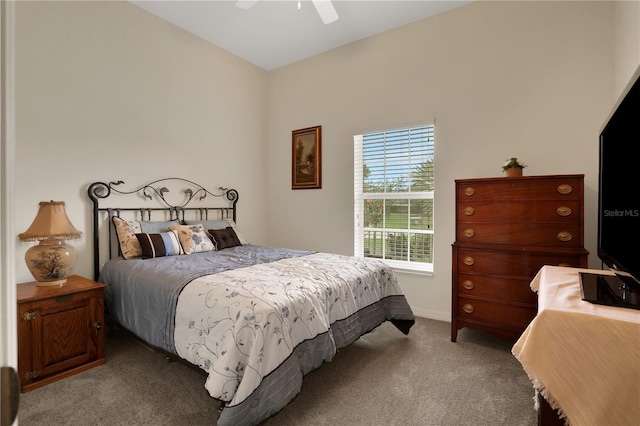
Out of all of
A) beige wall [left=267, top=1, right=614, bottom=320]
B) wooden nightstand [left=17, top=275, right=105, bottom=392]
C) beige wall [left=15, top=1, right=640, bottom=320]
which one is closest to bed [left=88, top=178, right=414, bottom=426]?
wooden nightstand [left=17, top=275, right=105, bottom=392]

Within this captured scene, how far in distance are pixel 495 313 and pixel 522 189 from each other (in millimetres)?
985

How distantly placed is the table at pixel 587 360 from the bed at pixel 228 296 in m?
1.05

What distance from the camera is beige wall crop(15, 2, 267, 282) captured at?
7.95ft

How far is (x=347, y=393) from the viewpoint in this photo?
74.8 inches

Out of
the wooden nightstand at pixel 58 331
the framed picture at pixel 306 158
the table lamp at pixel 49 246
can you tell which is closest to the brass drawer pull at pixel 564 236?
the framed picture at pixel 306 158

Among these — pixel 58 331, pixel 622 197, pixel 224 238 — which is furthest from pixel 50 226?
pixel 622 197

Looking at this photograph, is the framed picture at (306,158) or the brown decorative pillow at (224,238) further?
the framed picture at (306,158)

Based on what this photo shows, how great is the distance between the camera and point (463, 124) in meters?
3.03

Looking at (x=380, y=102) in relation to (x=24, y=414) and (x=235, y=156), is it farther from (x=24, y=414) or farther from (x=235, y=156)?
(x=24, y=414)

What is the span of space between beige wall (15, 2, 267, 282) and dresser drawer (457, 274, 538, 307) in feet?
9.46

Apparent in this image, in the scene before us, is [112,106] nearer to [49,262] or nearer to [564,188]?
[49,262]

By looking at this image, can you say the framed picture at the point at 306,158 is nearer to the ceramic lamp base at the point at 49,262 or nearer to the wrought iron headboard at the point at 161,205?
the wrought iron headboard at the point at 161,205

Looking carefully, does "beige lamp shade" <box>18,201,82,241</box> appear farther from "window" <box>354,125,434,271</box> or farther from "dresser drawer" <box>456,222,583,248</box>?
"dresser drawer" <box>456,222,583,248</box>

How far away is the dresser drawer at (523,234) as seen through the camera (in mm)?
2168
